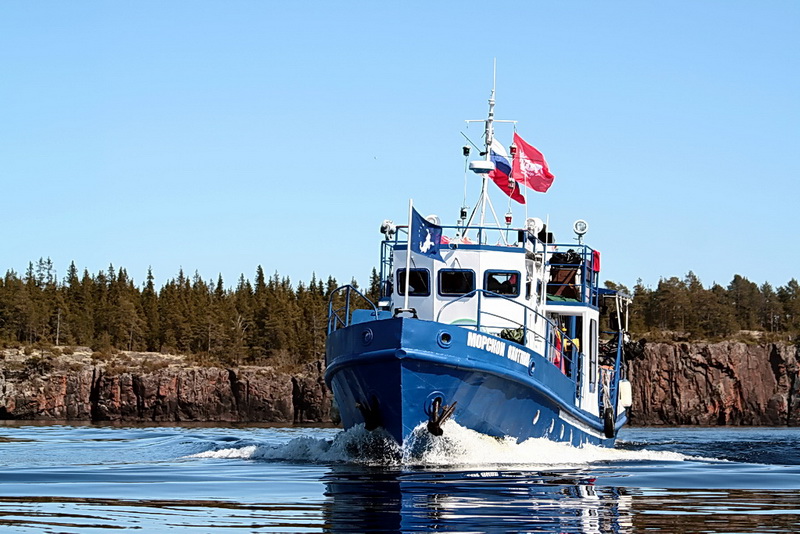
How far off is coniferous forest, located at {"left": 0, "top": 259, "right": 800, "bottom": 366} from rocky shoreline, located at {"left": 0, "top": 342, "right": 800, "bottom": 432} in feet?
47.0

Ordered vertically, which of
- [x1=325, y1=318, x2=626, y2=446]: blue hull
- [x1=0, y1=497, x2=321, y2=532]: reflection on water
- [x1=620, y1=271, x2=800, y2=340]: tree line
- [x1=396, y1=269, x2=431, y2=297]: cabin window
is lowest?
[x1=0, y1=497, x2=321, y2=532]: reflection on water

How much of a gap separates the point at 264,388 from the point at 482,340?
8960 centimetres

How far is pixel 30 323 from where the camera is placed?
456 feet

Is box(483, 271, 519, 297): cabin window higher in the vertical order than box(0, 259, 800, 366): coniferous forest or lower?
lower

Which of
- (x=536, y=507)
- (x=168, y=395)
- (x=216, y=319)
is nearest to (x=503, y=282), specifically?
(x=536, y=507)

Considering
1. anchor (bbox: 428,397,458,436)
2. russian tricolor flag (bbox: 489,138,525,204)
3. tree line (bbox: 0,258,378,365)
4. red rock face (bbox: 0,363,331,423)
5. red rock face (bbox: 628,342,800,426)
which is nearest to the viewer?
anchor (bbox: 428,397,458,436)

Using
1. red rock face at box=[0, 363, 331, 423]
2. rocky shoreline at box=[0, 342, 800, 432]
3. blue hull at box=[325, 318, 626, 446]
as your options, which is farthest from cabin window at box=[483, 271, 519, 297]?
red rock face at box=[0, 363, 331, 423]

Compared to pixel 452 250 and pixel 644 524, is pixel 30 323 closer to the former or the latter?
pixel 452 250

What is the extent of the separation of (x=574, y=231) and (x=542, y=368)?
6975mm

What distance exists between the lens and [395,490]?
15000 millimetres

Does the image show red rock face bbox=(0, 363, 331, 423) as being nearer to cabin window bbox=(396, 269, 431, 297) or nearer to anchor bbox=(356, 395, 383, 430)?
cabin window bbox=(396, 269, 431, 297)

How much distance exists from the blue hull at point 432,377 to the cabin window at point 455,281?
314cm

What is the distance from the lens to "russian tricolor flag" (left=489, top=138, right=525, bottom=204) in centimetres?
2841

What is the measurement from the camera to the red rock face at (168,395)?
4082 inches
